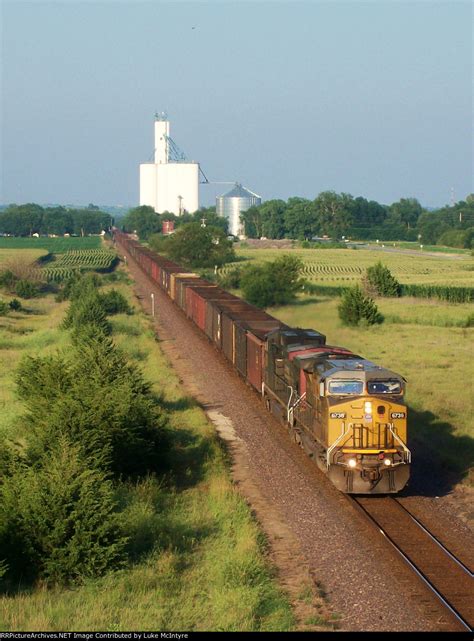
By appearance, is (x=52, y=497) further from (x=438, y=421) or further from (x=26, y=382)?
(x=438, y=421)

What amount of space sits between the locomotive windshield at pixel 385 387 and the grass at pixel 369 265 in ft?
232

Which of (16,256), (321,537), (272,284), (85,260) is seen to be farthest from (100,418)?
(85,260)

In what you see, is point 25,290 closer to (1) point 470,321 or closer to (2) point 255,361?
(1) point 470,321

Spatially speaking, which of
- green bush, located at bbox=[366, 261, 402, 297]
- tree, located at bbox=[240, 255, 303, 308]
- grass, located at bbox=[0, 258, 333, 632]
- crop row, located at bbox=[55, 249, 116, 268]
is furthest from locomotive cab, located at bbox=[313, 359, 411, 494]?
crop row, located at bbox=[55, 249, 116, 268]

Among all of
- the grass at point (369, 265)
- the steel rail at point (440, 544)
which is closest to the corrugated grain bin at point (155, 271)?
the grass at point (369, 265)

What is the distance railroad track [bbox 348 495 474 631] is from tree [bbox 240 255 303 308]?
158 ft

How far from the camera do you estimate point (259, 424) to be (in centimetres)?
2706

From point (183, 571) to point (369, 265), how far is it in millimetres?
113656

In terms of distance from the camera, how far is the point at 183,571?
15031mm

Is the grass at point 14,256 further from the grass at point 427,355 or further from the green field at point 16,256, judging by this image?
the grass at point 427,355

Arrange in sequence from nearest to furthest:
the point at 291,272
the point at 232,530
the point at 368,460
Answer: the point at 232,530 → the point at 368,460 → the point at 291,272

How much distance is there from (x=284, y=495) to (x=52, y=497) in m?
6.75

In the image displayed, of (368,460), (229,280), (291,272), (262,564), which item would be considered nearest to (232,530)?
(262,564)

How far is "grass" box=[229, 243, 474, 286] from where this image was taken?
97.2 m
